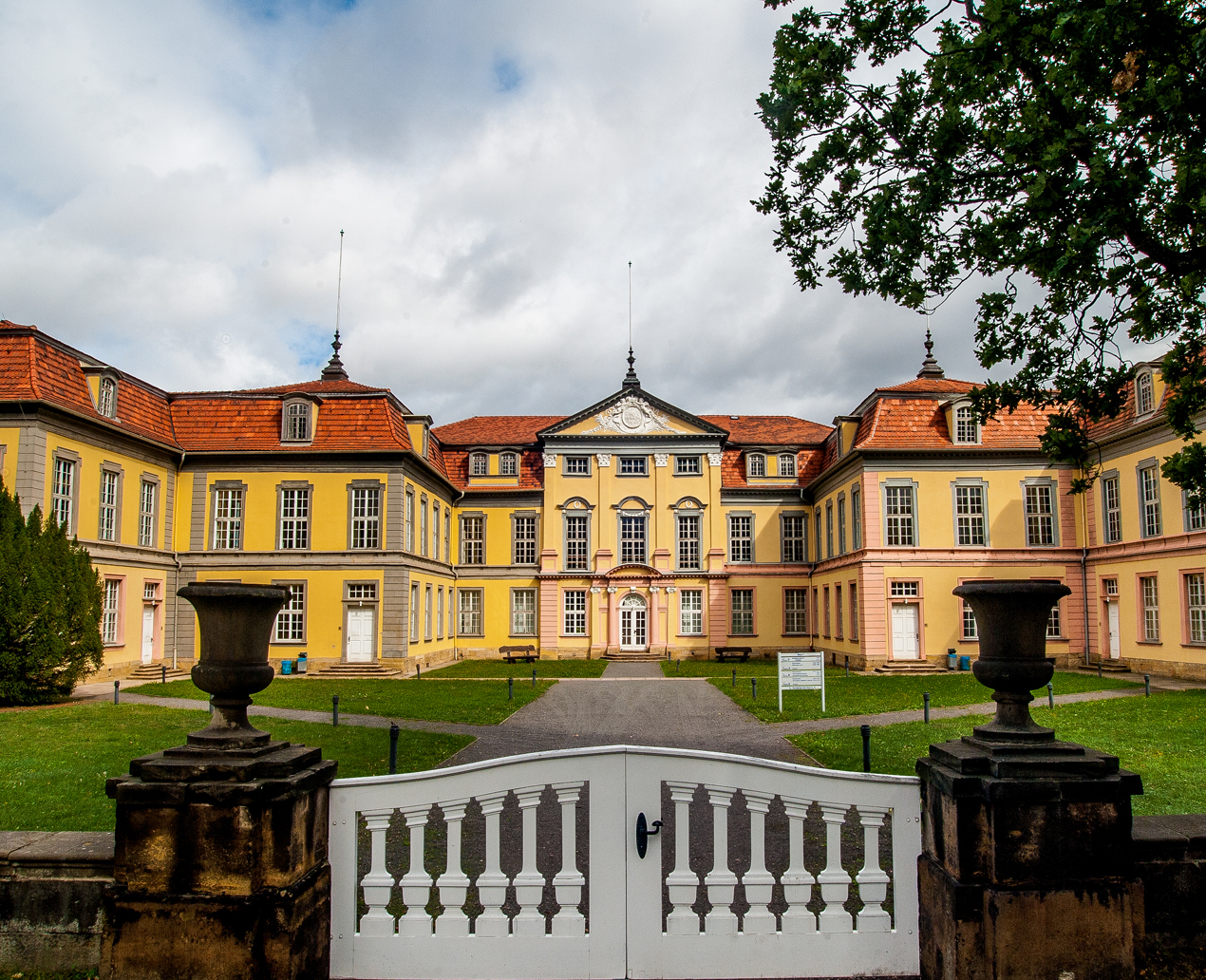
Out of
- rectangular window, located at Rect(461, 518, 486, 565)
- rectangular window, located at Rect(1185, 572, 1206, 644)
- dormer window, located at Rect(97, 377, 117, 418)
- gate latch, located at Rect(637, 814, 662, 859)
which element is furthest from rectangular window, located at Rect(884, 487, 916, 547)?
gate latch, located at Rect(637, 814, 662, 859)

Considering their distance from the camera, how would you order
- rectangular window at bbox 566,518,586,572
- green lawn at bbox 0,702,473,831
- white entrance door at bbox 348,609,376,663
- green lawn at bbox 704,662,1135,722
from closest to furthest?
1. green lawn at bbox 0,702,473,831
2. green lawn at bbox 704,662,1135,722
3. white entrance door at bbox 348,609,376,663
4. rectangular window at bbox 566,518,586,572

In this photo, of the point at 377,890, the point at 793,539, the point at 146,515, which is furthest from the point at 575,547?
the point at 377,890

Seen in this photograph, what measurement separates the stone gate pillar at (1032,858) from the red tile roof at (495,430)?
36.9m

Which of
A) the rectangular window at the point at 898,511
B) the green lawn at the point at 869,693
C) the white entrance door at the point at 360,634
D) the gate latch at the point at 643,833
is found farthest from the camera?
the rectangular window at the point at 898,511

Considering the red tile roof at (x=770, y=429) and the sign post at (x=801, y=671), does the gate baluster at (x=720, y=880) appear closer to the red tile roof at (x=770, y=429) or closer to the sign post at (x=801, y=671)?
the sign post at (x=801, y=671)

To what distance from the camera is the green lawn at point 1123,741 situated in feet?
32.8

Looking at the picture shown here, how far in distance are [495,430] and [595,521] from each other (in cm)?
746

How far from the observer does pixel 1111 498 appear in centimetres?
2942

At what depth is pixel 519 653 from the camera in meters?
38.8

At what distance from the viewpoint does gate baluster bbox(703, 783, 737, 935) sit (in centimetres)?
450

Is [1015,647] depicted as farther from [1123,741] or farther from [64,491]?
[64,491]

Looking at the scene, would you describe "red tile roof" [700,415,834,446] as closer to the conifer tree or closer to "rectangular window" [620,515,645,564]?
"rectangular window" [620,515,645,564]

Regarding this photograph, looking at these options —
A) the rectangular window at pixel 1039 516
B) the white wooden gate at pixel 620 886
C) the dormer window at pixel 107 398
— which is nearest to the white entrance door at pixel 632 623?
the rectangular window at pixel 1039 516

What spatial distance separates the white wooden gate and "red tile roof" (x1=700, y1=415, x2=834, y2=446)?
36.6 meters
